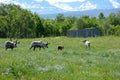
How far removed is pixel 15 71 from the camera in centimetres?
1412

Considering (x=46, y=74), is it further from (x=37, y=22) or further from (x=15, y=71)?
(x=37, y=22)

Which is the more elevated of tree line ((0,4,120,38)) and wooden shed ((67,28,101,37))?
tree line ((0,4,120,38))

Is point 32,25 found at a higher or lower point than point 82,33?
higher

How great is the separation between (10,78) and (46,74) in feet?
7.59

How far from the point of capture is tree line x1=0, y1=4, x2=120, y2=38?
119 meters

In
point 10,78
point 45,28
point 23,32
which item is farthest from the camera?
point 45,28

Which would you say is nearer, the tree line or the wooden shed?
the tree line

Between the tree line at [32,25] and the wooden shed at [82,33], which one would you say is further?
the wooden shed at [82,33]

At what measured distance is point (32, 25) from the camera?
132 m

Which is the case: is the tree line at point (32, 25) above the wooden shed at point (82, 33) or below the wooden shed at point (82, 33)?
above

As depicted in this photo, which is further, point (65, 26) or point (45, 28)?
point (65, 26)

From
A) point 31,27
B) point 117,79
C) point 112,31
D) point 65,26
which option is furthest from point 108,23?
point 117,79

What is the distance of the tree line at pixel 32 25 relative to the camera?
11875cm

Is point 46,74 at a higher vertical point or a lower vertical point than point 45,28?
higher
